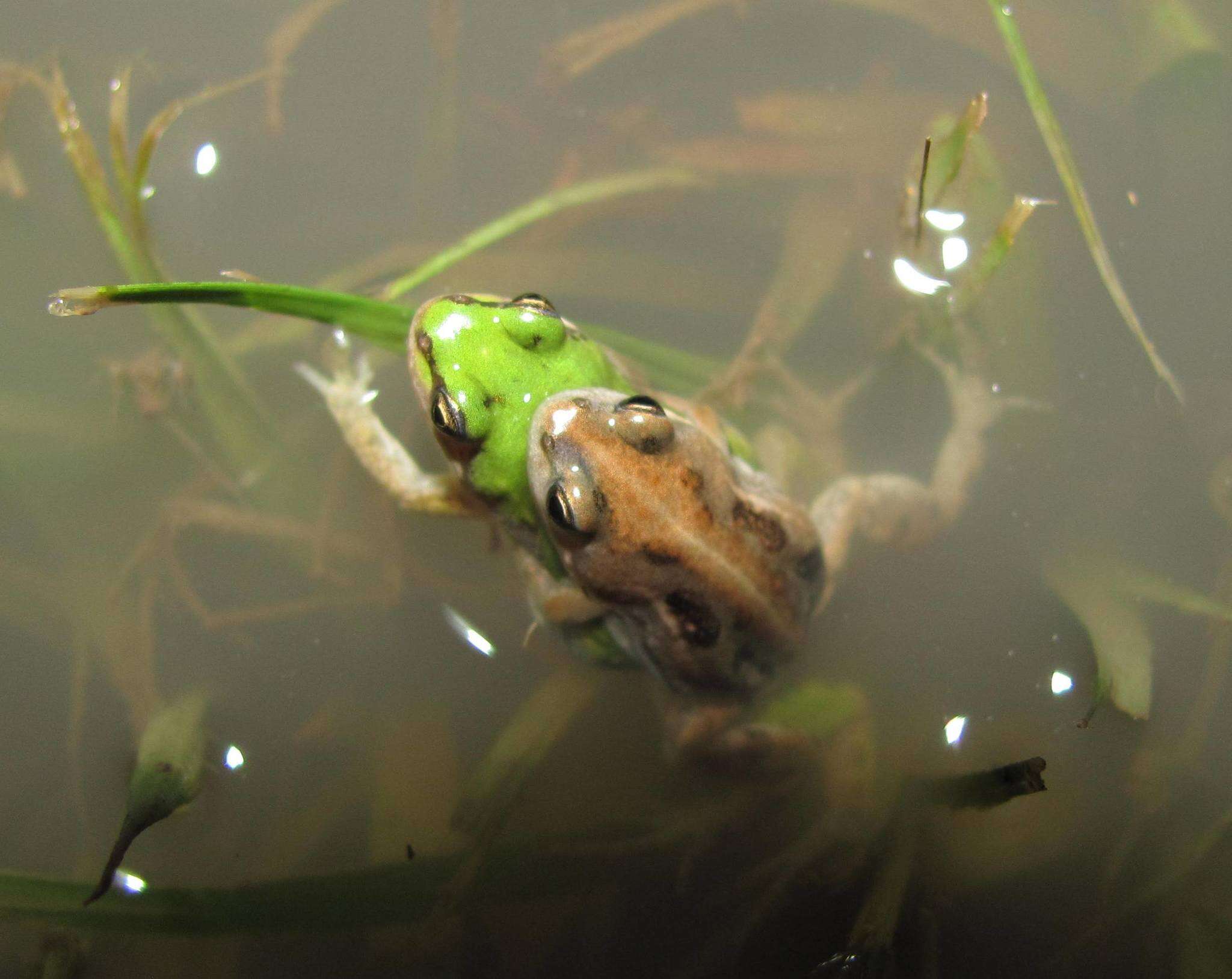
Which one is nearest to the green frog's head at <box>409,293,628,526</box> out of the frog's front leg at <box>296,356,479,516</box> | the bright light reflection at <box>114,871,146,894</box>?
the frog's front leg at <box>296,356,479,516</box>

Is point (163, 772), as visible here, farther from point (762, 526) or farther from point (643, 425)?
point (762, 526)

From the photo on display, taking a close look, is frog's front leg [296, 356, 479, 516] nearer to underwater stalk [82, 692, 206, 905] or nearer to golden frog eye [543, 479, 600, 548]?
golden frog eye [543, 479, 600, 548]

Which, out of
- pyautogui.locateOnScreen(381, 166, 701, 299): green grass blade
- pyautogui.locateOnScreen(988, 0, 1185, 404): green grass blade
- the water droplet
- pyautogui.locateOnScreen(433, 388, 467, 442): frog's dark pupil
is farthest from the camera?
pyautogui.locateOnScreen(988, 0, 1185, 404): green grass blade

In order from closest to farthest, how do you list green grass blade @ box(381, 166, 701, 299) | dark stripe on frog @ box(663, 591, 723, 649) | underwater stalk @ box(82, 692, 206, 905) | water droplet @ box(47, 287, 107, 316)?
water droplet @ box(47, 287, 107, 316)
underwater stalk @ box(82, 692, 206, 905)
dark stripe on frog @ box(663, 591, 723, 649)
green grass blade @ box(381, 166, 701, 299)

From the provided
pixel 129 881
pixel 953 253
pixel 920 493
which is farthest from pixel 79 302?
pixel 953 253

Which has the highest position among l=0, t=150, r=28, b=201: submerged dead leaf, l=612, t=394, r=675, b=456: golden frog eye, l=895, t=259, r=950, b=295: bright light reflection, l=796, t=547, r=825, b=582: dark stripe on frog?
l=0, t=150, r=28, b=201: submerged dead leaf

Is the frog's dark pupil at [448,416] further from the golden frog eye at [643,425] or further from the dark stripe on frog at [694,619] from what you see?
the dark stripe on frog at [694,619]

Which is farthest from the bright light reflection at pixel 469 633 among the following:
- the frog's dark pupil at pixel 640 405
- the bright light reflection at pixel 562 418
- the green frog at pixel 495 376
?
the frog's dark pupil at pixel 640 405
